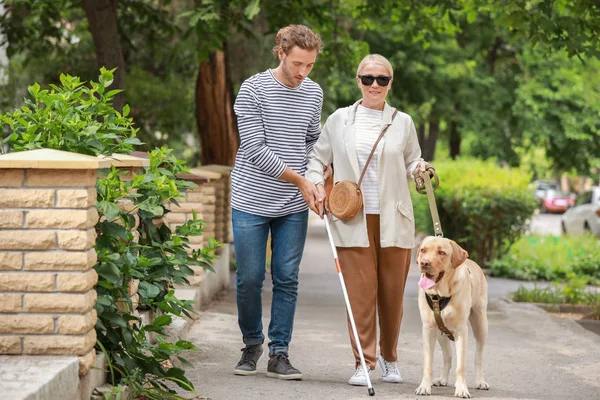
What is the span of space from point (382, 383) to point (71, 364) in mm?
2750

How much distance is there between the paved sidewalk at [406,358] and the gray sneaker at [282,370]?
2.9 inches

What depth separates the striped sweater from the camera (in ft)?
22.1

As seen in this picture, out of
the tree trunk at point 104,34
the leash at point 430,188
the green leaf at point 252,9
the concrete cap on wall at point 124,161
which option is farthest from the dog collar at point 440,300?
the tree trunk at point 104,34

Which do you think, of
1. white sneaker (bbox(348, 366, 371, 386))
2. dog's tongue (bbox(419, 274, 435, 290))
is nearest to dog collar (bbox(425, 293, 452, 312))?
dog's tongue (bbox(419, 274, 435, 290))

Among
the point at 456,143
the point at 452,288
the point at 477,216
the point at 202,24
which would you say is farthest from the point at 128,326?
the point at 456,143

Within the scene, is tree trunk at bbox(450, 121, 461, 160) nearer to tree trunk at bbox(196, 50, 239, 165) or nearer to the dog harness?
tree trunk at bbox(196, 50, 239, 165)

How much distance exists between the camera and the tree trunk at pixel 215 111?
1767 centimetres

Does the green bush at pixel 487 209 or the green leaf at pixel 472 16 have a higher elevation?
the green leaf at pixel 472 16

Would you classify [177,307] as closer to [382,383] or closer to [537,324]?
[382,383]

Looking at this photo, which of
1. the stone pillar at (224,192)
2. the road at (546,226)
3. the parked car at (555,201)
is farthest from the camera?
the parked car at (555,201)

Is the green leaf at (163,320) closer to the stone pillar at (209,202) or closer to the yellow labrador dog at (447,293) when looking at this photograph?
the yellow labrador dog at (447,293)

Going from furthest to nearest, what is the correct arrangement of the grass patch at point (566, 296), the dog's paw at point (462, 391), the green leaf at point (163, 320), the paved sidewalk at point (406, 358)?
1. the grass patch at point (566, 296)
2. the paved sidewalk at point (406, 358)
3. the dog's paw at point (462, 391)
4. the green leaf at point (163, 320)

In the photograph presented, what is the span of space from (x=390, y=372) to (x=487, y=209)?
404 inches

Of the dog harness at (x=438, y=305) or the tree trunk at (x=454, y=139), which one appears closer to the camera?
the dog harness at (x=438, y=305)
